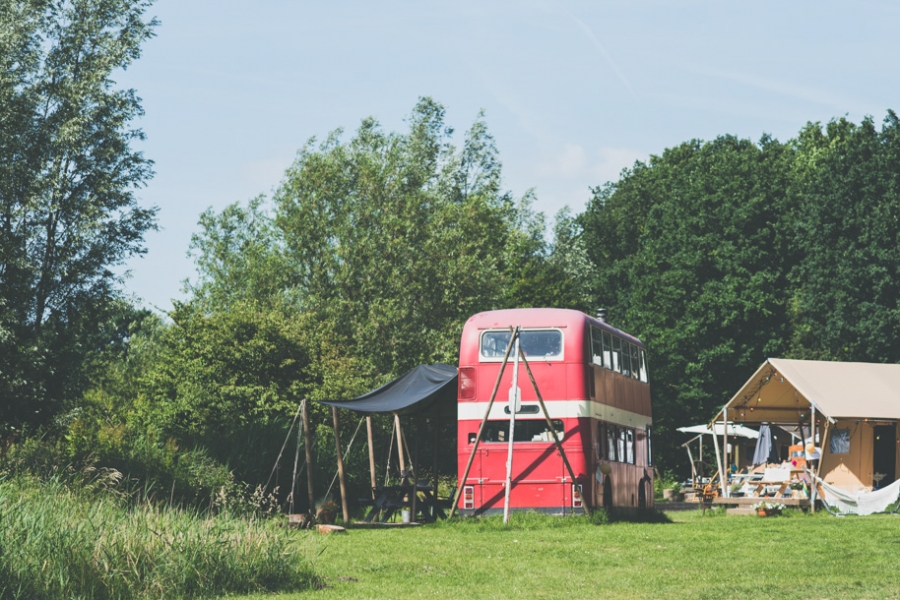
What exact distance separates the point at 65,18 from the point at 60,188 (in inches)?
172

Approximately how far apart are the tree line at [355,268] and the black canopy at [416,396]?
2745 mm

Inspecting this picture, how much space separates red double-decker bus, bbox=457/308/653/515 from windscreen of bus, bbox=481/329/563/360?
0.02 m

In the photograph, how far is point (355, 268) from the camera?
4847cm

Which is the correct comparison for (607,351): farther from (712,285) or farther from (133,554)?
(712,285)

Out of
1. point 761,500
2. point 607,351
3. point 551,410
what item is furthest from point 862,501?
point 551,410

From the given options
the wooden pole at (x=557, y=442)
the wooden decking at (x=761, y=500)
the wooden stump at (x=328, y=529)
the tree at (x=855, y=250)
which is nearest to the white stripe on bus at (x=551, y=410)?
the wooden pole at (x=557, y=442)

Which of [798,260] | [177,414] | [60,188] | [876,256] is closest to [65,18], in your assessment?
[60,188]

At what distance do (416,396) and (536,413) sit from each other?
2814 mm

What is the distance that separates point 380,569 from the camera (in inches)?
580

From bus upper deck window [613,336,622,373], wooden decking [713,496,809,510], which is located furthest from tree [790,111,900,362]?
bus upper deck window [613,336,622,373]

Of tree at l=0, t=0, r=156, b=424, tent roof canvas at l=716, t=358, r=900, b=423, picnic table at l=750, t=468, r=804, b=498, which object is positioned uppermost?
tree at l=0, t=0, r=156, b=424

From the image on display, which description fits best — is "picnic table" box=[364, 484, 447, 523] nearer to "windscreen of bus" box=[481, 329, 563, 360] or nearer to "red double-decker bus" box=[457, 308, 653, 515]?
"red double-decker bus" box=[457, 308, 653, 515]

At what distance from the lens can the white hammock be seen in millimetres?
28016

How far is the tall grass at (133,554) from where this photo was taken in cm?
1152
